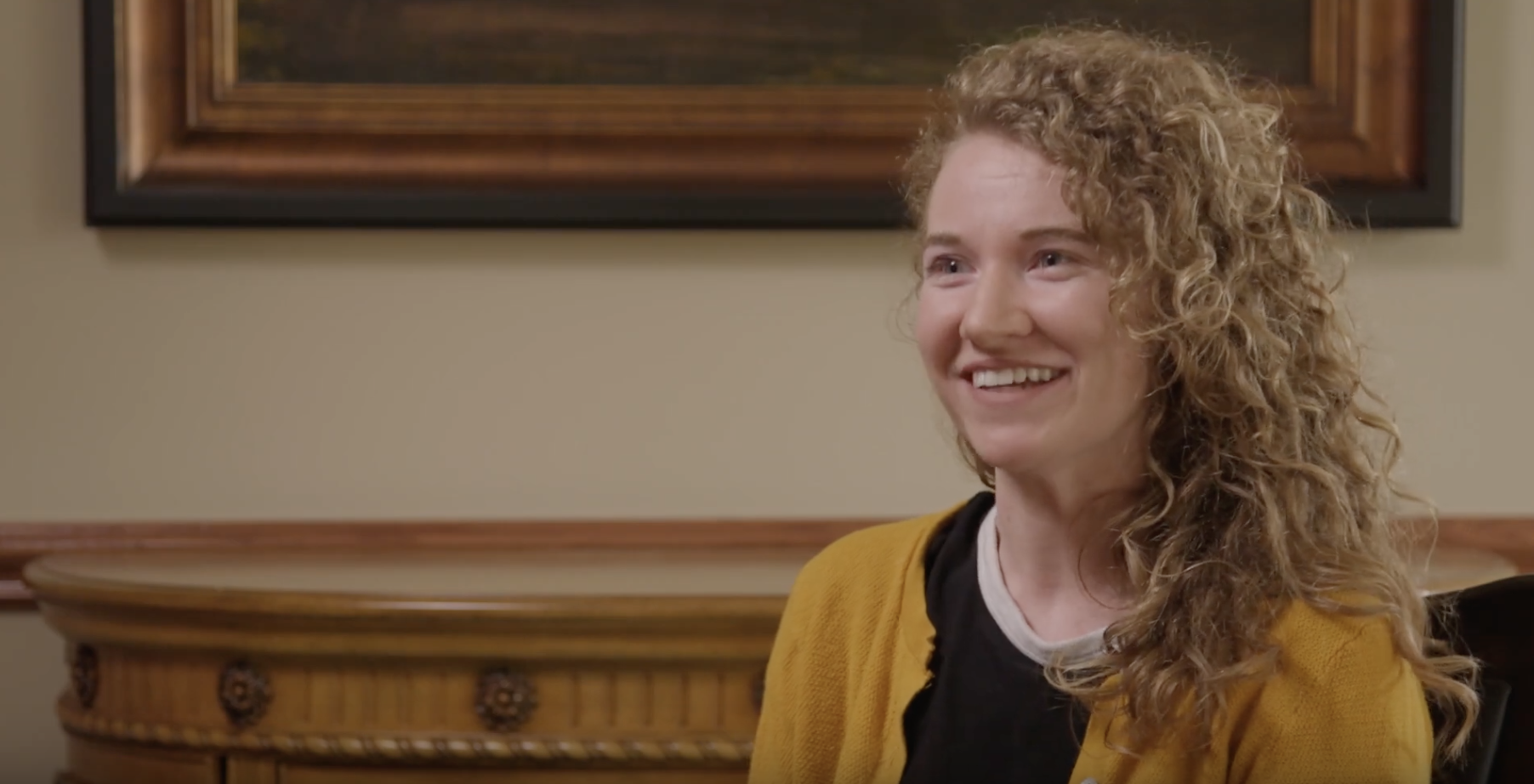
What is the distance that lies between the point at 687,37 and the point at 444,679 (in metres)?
1.04

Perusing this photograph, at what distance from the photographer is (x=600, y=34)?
2.38 metres

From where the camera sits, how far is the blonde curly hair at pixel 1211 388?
4.09ft

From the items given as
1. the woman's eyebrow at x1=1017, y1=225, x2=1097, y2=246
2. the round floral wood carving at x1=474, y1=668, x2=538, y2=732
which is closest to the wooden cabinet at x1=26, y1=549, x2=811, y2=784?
the round floral wood carving at x1=474, y1=668, x2=538, y2=732

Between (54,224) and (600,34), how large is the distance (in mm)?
855

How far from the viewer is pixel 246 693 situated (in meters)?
1.86

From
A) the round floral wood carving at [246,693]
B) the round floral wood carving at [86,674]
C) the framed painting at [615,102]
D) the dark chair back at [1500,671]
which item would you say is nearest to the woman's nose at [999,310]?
the dark chair back at [1500,671]

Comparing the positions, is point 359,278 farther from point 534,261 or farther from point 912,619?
point 912,619

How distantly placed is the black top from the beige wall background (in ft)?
3.40

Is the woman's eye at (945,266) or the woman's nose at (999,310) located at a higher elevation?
the woman's eye at (945,266)

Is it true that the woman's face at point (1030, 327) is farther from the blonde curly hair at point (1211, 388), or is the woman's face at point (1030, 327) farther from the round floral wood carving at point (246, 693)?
the round floral wood carving at point (246, 693)

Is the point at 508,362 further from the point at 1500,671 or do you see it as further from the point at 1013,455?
the point at 1500,671

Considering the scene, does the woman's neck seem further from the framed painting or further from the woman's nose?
the framed painting

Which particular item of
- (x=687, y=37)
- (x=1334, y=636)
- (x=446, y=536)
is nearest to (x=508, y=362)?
(x=446, y=536)

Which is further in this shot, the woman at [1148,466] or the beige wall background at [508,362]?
the beige wall background at [508,362]
